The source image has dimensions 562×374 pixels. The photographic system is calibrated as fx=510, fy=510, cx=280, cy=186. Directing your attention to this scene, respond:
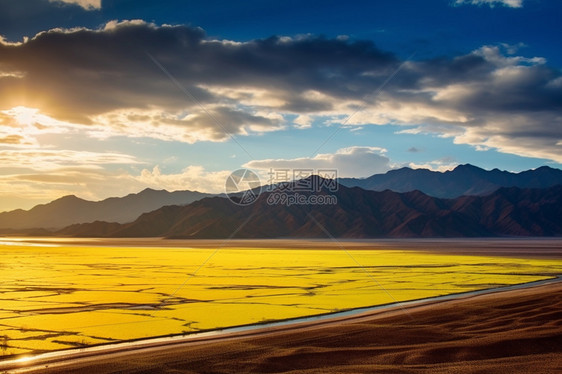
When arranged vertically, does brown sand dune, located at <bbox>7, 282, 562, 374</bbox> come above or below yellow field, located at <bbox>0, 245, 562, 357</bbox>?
above

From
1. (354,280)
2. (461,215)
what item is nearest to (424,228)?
(461,215)

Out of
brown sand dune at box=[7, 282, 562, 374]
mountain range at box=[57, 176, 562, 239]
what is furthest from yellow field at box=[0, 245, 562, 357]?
mountain range at box=[57, 176, 562, 239]

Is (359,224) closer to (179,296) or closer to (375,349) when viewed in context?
(179,296)

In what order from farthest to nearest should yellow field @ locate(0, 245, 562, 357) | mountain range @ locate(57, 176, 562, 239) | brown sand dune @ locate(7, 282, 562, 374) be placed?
mountain range @ locate(57, 176, 562, 239) < yellow field @ locate(0, 245, 562, 357) < brown sand dune @ locate(7, 282, 562, 374)

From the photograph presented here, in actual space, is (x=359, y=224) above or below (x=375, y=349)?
below

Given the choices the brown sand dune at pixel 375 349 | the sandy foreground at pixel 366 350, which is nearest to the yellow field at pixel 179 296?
the sandy foreground at pixel 366 350

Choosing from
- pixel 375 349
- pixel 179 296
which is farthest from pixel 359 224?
pixel 375 349

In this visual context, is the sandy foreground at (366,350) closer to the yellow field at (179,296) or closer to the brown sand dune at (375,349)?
the brown sand dune at (375,349)

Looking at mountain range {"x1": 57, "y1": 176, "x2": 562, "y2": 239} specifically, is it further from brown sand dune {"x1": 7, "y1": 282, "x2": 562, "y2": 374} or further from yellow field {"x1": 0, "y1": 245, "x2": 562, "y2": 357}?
brown sand dune {"x1": 7, "y1": 282, "x2": 562, "y2": 374}

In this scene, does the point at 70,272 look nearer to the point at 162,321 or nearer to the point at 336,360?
the point at 162,321

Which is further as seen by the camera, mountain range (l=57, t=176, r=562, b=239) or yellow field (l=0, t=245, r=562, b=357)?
mountain range (l=57, t=176, r=562, b=239)
